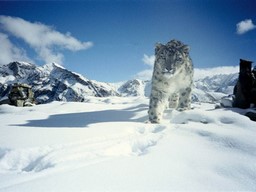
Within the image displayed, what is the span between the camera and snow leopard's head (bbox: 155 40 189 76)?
7.95 m

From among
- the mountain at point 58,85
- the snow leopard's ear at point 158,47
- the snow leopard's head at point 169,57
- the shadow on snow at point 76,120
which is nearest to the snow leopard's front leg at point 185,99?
the snow leopard's head at point 169,57

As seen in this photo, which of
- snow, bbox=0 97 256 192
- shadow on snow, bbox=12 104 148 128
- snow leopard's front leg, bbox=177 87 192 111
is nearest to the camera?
snow, bbox=0 97 256 192

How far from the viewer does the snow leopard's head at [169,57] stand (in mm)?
7948

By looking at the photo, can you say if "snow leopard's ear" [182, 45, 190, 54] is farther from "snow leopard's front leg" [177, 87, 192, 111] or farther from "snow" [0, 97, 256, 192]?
"snow" [0, 97, 256, 192]

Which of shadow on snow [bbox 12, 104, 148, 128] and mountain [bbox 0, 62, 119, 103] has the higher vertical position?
mountain [bbox 0, 62, 119, 103]

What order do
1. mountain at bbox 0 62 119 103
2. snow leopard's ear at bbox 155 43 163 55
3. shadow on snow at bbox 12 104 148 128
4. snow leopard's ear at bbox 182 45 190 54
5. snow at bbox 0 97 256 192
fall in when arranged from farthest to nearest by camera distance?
mountain at bbox 0 62 119 103 < snow leopard's ear at bbox 182 45 190 54 < snow leopard's ear at bbox 155 43 163 55 < shadow on snow at bbox 12 104 148 128 < snow at bbox 0 97 256 192

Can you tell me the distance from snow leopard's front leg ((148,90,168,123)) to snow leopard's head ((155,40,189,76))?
28.0 inches

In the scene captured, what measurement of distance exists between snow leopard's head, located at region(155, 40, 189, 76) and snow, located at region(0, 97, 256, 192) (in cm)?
280

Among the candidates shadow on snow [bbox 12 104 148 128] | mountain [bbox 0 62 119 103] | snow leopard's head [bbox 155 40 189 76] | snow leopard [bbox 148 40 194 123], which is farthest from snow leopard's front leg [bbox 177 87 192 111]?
mountain [bbox 0 62 119 103]

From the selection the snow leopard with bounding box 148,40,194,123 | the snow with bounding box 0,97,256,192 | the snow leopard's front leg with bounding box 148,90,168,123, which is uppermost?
the snow leopard with bounding box 148,40,194,123

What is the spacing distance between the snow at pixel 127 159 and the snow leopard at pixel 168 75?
7.20ft

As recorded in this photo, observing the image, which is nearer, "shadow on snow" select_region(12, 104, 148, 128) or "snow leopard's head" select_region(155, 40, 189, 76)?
"shadow on snow" select_region(12, 104, 148, 128)

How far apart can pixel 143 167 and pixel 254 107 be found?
611 centimetres

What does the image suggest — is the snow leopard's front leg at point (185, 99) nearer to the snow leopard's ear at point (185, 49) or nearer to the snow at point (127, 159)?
the snow leopard's ear at point (185, 49)
